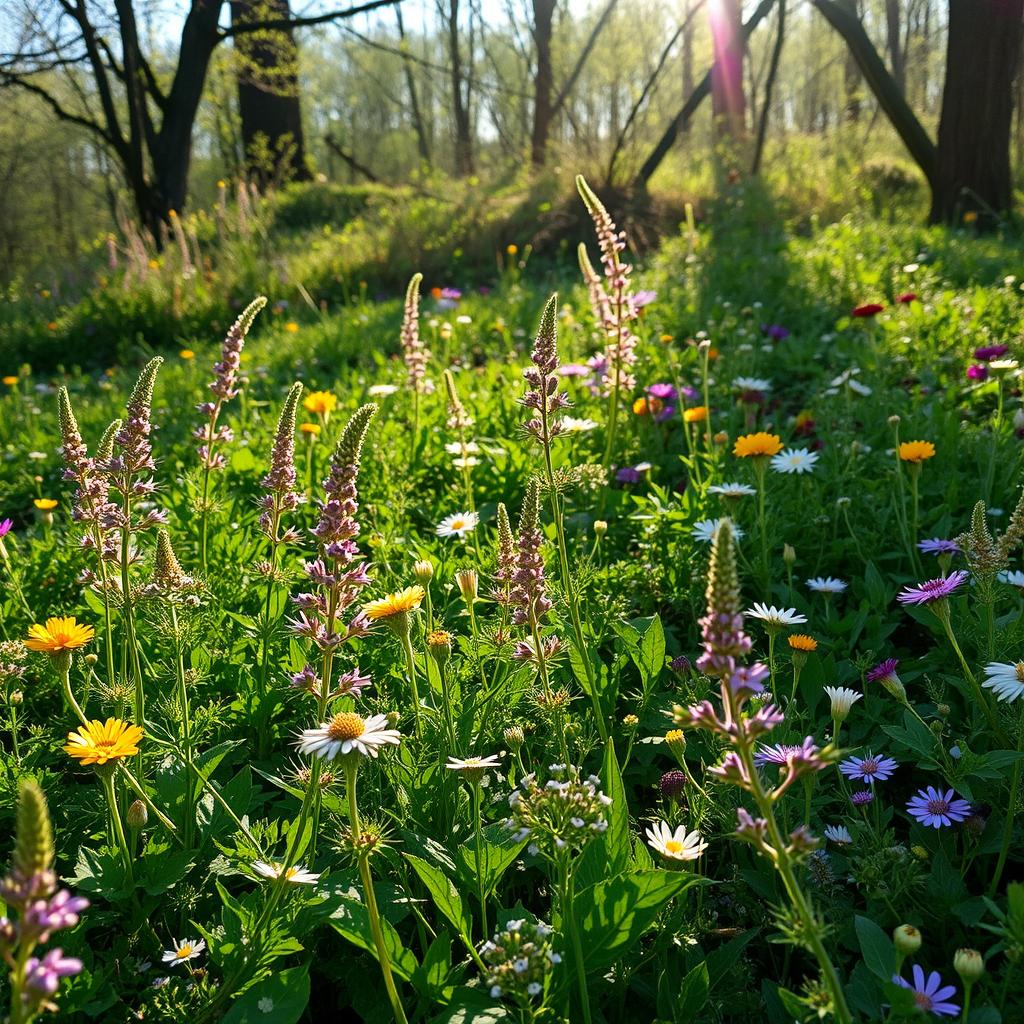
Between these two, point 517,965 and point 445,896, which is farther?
point 445,896

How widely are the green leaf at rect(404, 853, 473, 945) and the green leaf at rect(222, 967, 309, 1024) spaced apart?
26 centimetres

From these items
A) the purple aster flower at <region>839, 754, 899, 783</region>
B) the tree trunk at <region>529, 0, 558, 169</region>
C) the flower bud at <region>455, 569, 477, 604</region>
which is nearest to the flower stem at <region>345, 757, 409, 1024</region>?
the flower bud at <region>455, 569, 477, 604</region>

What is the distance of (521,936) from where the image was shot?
134 centimetres

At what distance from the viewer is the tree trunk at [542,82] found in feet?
41.8

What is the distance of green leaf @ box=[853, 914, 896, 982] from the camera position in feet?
4.82

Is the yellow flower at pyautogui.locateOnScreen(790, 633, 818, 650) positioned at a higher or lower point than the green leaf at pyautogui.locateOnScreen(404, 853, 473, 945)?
higher

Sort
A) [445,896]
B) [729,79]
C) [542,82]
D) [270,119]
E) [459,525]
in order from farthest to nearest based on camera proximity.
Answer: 1. [270,119]
2. [542,82]
3. [729,79]
4. [459,525]
5. [445,896]

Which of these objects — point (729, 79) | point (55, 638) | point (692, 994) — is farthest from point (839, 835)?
point (729, 79)

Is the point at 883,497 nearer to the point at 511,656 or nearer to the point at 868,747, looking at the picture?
the point at 868,747

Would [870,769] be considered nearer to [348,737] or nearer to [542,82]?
[348,737]

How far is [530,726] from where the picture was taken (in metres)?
2.14

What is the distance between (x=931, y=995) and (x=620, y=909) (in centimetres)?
51

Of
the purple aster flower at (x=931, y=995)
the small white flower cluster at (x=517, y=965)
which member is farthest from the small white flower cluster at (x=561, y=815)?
the purple aster flower at (x=931, y=995)

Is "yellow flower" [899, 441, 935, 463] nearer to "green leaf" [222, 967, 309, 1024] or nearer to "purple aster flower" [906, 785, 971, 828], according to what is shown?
"purple aster flower" [906, 785, 971, 828]
